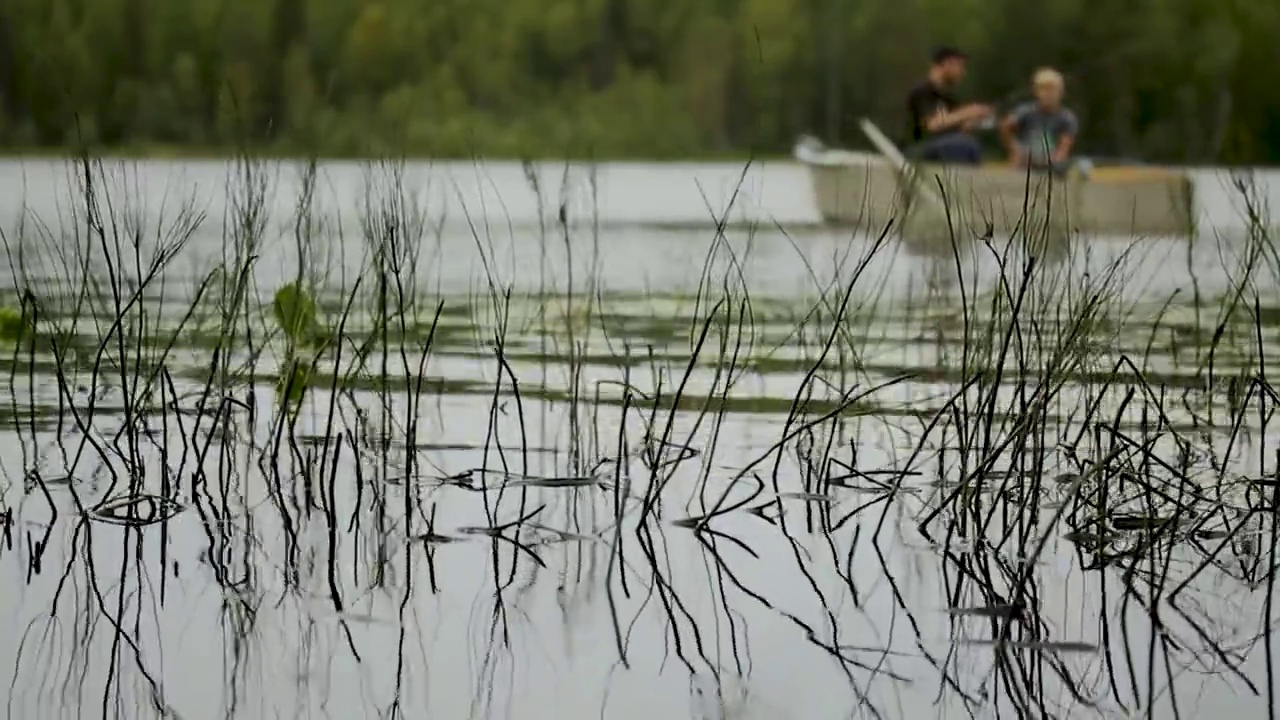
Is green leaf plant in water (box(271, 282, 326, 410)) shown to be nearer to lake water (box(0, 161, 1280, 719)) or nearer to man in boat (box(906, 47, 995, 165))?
lake water (box(0, 161, 1280, 719))

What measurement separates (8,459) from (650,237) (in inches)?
194

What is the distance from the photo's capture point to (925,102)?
6277 millimetres

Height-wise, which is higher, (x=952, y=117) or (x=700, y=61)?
(x=700, y=61)

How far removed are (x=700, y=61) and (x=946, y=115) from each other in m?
5.53

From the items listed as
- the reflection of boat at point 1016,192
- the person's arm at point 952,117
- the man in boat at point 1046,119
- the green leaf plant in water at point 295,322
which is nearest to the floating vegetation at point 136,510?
the green leaf plant in water at point 295,322

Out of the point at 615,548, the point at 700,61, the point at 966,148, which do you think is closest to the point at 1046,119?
the point at 966,148

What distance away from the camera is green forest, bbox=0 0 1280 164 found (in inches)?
402

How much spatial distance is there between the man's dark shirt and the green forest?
3.44 m

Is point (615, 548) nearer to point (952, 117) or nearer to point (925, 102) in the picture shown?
point (952, 117)

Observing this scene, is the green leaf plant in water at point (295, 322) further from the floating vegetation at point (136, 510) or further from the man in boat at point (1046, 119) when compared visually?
the man in boat at point (1046, 119)

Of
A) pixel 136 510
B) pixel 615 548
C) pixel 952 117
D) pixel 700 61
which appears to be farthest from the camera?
pixel 700 61

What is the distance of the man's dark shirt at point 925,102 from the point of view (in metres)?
6.18

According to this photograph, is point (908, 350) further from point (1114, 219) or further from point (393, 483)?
point (1114, 219)

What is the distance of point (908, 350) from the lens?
3416 mm
